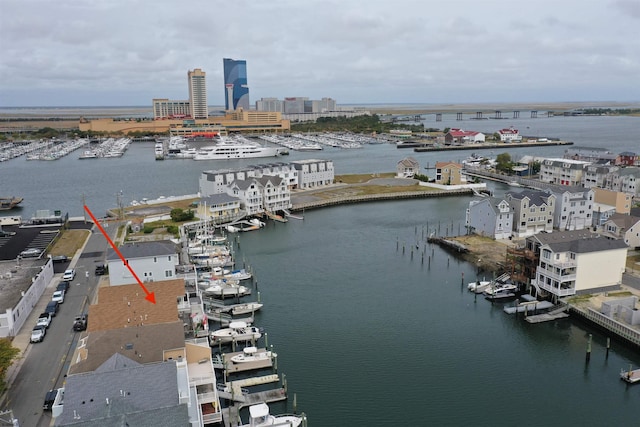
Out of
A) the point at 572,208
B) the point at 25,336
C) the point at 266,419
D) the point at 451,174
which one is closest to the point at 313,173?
the point at 451,174

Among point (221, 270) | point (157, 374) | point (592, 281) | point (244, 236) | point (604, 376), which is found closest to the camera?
point (157, 374)

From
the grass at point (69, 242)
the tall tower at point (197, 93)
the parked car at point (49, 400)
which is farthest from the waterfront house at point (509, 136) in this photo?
the tall tower at point (197, 93)

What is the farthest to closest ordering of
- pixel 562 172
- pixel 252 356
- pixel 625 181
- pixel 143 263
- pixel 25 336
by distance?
pixel 562 172, pixel 625 181, pixel 143 263, pixel 25 336, pixel 252 356

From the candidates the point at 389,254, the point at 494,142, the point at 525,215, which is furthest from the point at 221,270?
the point at 494,142

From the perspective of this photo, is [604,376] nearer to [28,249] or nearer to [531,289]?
[531,289]

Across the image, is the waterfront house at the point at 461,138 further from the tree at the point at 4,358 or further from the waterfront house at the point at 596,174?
the tree at the point at 4,358

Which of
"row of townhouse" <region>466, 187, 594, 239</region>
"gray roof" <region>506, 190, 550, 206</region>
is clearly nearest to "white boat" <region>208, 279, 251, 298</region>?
"row of townhouse" <region>466, 187, 594, 239</region>

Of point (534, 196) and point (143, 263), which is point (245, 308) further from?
point (534, 196)
